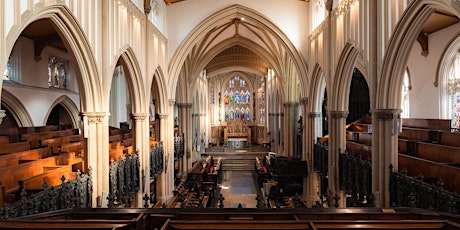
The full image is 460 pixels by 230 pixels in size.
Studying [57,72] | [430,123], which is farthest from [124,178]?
[430,123]

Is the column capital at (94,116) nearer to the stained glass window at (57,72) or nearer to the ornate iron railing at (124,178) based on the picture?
the ornate iron railing at (124,178)

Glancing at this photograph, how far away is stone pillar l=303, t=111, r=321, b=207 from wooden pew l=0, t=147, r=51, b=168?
9908 millimetres

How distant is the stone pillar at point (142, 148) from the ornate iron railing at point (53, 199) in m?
4.04

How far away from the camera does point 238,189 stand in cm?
1925

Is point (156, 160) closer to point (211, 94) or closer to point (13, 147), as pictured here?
point (13, 147)

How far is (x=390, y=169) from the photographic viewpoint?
24.5ft

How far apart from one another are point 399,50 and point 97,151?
675cm

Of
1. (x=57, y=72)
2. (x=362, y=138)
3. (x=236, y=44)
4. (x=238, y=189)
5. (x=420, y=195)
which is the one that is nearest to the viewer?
(x=420, y=195)

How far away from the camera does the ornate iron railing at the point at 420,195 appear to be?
550 cm

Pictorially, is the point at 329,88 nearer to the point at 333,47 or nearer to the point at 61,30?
the point at 333,47

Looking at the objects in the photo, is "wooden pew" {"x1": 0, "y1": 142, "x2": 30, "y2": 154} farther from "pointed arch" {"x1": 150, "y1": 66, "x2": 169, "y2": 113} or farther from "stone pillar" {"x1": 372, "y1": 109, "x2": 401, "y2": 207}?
"stone pillar" {"x1": 372, "y1": 109, "x2": 401, "y2": 207}

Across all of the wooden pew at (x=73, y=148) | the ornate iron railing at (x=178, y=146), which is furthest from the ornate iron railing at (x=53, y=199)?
the ornate iron railing at (x=178, y=146)

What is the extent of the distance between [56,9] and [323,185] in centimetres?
1099

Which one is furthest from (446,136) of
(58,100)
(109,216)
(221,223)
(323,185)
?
(58,100)
